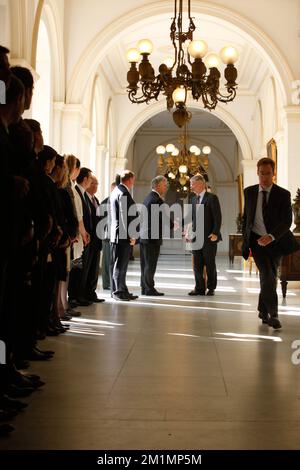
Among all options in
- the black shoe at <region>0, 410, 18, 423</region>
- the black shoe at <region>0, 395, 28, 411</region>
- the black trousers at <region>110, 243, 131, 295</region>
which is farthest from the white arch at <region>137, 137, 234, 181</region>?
the black shoe at <region>0, 410, 18, 423</region>

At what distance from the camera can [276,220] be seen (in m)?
6.43

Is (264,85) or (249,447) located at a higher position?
(264,85)

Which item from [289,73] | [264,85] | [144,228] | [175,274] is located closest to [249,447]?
[144,228]

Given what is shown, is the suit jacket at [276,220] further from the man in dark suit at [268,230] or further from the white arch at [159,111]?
the white arch at [159,111]

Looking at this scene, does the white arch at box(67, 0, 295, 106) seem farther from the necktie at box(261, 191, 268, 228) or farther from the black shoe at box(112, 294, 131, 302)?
the necktie at box(261, 191, 268, 228)

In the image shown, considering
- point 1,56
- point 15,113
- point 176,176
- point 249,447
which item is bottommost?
point 249,447

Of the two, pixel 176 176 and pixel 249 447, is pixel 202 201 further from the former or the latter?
pixel 176 176

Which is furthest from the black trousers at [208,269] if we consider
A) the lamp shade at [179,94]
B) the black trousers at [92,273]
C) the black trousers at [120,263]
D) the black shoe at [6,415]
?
the black shoe at [6,415]

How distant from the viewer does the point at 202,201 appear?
10.2 meters

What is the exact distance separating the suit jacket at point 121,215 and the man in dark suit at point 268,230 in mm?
2518

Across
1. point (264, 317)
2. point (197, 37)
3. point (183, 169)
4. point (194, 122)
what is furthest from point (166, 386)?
point (194, 122)

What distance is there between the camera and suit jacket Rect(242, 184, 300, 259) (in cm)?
637

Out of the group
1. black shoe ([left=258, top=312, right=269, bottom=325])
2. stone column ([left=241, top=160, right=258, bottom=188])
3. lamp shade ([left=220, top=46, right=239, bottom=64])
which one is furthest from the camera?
stone column ([left=241, top=160, right=258, bottom=188])

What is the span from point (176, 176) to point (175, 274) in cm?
688
